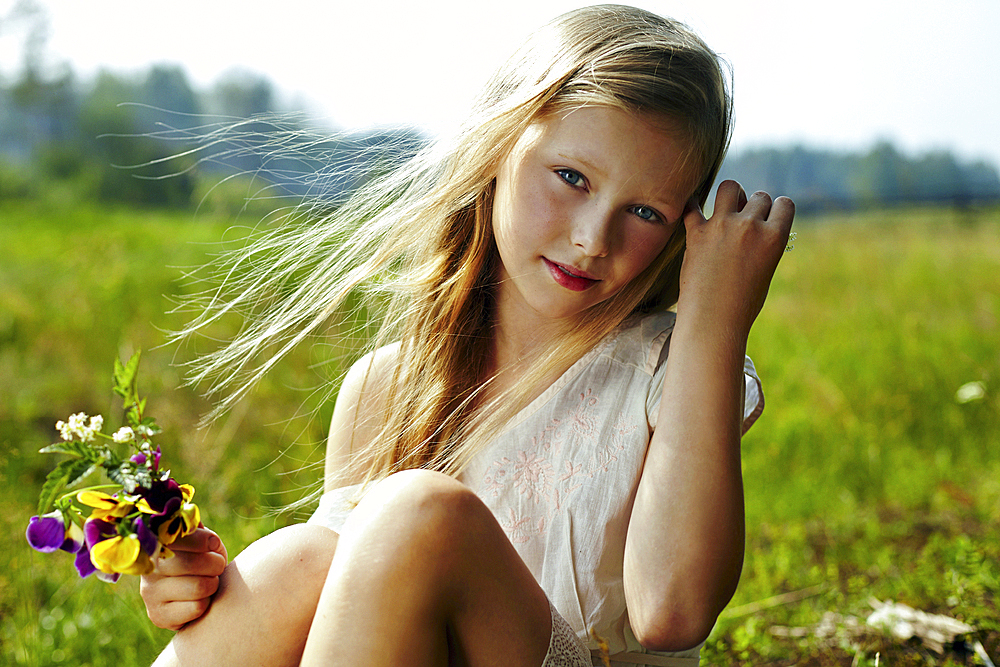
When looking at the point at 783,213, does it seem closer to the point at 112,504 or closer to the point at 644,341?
the point at 644,341

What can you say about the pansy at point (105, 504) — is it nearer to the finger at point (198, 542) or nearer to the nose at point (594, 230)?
the finger at point (198, 542)

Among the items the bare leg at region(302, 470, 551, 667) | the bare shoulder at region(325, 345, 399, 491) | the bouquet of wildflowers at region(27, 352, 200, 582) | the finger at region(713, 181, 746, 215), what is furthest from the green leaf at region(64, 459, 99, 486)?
the finger at region(713, 181, 746, 215)

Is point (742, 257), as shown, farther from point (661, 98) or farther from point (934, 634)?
point (934, 634)

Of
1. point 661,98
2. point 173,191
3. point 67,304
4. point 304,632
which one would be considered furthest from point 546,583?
point 173,191

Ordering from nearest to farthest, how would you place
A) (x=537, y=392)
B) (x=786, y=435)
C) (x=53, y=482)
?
(x=53, y=482) → (x=537, y=392) → (x=786, y=435)

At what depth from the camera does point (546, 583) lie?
56.0 inches

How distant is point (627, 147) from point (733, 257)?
0.27 meters

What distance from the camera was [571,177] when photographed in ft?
4.45

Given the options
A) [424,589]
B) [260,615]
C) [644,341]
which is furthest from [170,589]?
[644,341]

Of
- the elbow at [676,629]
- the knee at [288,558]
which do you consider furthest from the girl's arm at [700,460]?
the knee at [288,558]

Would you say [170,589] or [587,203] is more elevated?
[587,203]

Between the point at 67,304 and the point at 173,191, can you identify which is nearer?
the point at 67,304

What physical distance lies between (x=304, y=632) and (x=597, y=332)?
765 mm

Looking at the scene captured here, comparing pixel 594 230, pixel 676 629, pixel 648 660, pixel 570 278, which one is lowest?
pixel 648 660
